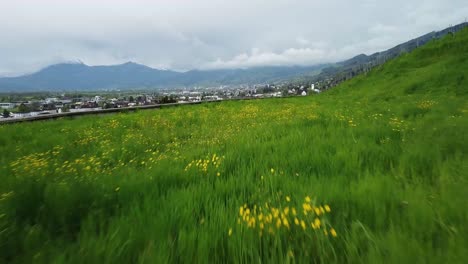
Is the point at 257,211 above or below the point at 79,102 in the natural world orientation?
below

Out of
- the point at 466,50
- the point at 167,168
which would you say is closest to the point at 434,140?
the point at 167,168

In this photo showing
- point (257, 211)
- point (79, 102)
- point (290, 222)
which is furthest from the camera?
point (79, 102)

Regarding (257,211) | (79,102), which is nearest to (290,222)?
(257,211)

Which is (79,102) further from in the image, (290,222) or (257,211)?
(290,222)

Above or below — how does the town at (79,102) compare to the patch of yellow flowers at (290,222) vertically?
above

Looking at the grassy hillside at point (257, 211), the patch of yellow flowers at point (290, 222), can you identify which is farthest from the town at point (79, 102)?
the patch of yellow flowers at point (290, 222)

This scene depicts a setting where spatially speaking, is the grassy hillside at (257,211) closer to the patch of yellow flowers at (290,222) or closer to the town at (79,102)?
the patch of yellow flowers at (290,222)

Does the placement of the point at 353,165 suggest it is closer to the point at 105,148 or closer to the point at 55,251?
the point at 55,251

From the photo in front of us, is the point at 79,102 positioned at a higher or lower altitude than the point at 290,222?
higher

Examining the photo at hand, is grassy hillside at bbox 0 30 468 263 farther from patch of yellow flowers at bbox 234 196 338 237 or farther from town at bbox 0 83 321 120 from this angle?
town at bbox 0 83 321 120

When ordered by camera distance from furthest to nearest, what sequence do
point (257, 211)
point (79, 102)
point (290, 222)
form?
point (79, 102), point (257, 211), point (290, 222)

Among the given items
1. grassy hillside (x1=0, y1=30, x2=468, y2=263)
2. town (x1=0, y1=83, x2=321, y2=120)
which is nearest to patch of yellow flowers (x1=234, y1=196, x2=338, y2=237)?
grassy hillside (x1=0, y1=30, x2=468, y2=263)

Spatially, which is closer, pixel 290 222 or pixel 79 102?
pixel 290 222

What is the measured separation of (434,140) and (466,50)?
29.0 m
